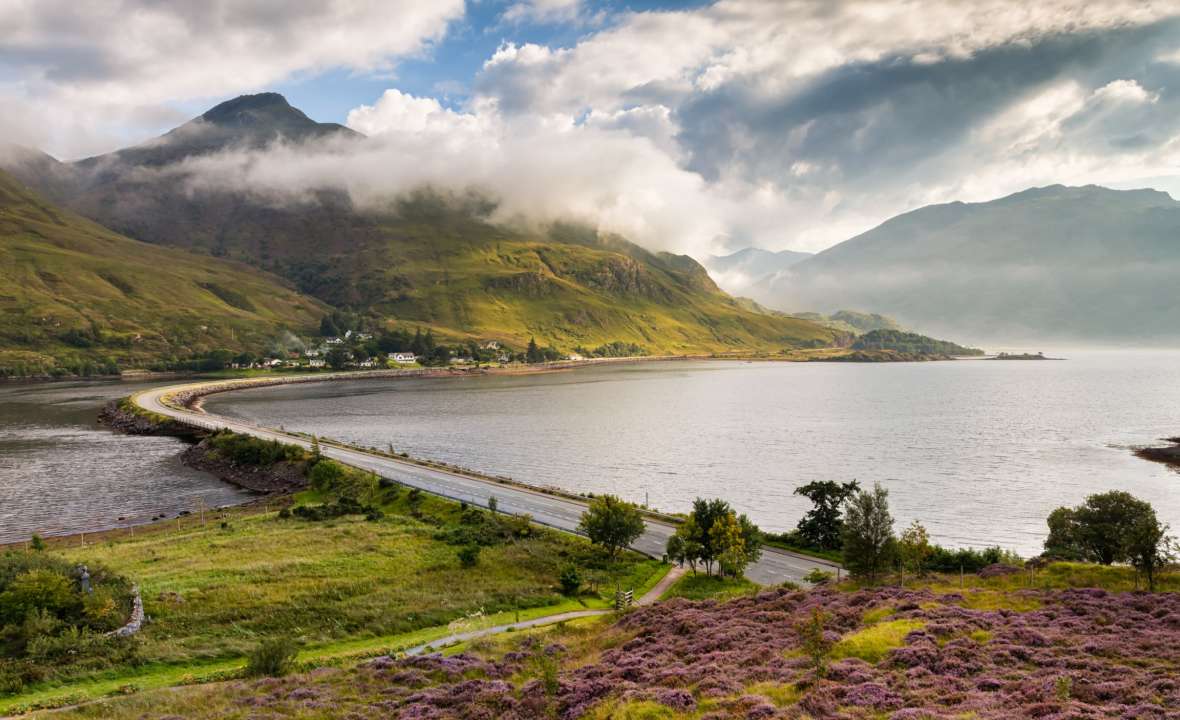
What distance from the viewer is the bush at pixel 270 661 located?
117 feet

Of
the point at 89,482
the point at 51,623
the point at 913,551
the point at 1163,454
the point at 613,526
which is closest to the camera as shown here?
the point at 51,623

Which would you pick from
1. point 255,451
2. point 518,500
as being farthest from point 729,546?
point 255,451

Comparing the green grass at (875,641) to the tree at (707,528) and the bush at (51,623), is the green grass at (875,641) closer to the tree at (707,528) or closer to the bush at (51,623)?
the tree at (707,528)

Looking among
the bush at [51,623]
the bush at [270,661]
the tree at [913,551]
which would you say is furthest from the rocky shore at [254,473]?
the tree at [913,551]

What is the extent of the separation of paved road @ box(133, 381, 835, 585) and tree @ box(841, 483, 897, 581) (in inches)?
269

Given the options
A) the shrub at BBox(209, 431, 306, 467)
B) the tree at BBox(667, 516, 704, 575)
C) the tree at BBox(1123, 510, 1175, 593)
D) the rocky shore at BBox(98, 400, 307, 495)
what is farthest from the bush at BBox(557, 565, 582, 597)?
the shrub at BBox(209, 431, 306, 467)

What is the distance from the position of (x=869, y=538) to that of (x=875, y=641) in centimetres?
2057

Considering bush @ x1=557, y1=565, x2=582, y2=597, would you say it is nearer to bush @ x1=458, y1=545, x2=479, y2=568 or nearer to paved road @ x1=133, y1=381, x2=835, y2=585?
bush @ x1=458, y1=545, x2=479, y2=568

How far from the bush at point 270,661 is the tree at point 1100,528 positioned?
204 feet

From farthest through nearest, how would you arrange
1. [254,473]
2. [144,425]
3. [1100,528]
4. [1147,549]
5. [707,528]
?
[144,425], [254,473], [707,528], [1100,528], [1147,549]

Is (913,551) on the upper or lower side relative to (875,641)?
lower

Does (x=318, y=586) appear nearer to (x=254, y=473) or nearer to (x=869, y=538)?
(x=869, y=538)

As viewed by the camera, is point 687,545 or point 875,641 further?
point 687,545

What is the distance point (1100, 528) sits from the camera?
5894 centimetres
